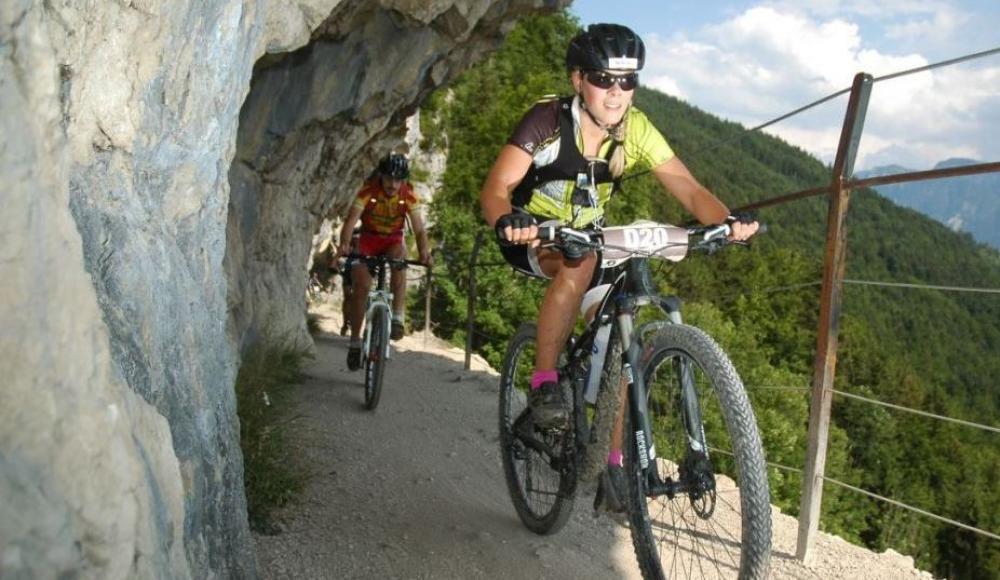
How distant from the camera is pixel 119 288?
2178 millimetres

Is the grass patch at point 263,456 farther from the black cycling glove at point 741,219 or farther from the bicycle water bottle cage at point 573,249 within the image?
the black cycling glove at point 741,219

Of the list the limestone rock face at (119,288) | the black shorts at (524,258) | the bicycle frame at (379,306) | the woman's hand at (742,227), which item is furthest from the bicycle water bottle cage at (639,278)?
the bicycle frame at (379,306)

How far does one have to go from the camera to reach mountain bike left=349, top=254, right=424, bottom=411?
7.45 metres

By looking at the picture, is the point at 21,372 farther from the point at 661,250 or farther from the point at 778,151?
the point at 778,151

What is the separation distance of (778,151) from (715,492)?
16366cm

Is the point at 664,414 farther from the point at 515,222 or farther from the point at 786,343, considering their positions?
the point at 786,343

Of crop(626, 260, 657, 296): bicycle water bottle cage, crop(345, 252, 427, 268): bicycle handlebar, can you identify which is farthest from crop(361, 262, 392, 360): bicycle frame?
crop(626, 260, 657, 296): bicycle water bottle cage

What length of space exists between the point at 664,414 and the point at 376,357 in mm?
4469

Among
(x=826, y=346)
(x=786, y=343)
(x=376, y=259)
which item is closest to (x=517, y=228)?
(x=826, y=346)

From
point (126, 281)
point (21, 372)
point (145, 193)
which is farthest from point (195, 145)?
point (21, 372)

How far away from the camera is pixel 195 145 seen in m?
2.81

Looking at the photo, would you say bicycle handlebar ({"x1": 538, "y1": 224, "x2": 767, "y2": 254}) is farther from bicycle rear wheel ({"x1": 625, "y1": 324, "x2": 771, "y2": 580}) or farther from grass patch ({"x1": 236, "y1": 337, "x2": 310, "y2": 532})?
grass patch ({"x1": 236, "y1": 337, "x2": 310, "y2": 532})

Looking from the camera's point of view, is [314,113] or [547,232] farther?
[314,113]

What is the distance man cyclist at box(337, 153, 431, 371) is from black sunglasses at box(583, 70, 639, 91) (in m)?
4.41
